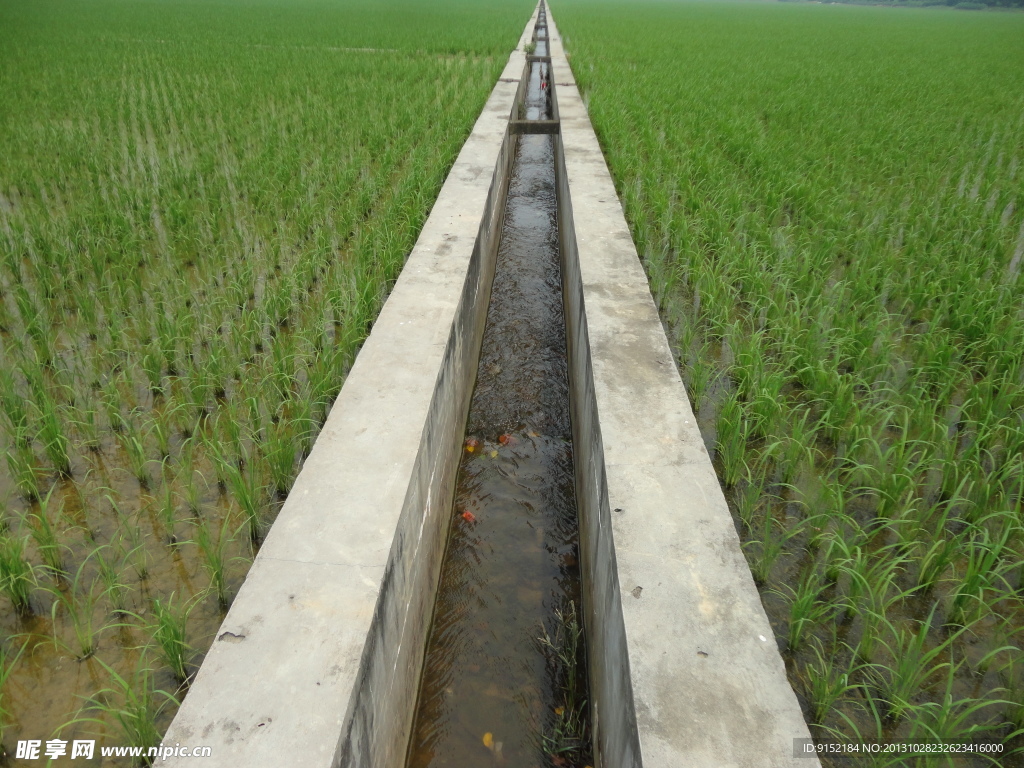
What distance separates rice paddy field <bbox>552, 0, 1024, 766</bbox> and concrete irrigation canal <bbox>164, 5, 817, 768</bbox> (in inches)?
12.0

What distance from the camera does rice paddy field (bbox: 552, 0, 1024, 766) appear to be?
5.66 ft

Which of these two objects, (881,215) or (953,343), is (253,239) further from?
(881,215)

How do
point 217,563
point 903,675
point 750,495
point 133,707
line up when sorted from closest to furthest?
1. point 133,707
2. point 903,675
3. point 217,563
4. point 750,495

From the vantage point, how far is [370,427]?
2.23 m

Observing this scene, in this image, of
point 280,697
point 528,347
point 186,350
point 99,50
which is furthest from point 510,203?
point 99,50

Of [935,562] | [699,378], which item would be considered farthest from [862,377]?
[935,562]

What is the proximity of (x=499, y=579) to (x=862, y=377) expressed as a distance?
1.74m

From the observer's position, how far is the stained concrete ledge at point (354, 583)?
1.33 m

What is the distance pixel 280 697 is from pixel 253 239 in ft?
10.9

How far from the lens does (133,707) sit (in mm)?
1440

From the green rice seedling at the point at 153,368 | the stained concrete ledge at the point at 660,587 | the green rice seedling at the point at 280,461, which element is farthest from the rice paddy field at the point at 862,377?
the green rice seedling at the point at 153,368

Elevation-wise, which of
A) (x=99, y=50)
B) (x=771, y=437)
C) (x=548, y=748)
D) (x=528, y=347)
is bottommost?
(x=548, y=748)

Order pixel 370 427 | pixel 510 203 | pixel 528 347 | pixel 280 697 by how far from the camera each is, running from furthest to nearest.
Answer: pixel 510 203 < pixel 528 347 < pixel 370 427 < pixel 280 697

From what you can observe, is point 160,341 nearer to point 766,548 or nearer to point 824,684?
point 766,548
